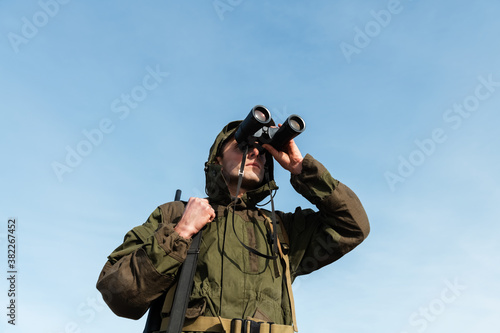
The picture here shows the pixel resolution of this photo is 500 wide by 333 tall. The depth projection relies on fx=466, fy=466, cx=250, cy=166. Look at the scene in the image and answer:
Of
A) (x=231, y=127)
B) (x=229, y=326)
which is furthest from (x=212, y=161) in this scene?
(x=229, y=326)

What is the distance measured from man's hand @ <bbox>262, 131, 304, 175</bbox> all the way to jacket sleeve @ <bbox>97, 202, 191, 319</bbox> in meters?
0.91

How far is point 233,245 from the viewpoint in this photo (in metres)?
3.29

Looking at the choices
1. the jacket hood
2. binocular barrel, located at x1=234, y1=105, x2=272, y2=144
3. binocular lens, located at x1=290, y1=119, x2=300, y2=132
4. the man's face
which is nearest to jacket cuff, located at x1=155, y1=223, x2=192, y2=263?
the jacket hood

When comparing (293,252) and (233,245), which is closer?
(233,245)

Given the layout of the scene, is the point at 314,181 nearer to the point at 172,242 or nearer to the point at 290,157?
the point at 290,157

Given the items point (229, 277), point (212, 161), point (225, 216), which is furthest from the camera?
point (212, 161)

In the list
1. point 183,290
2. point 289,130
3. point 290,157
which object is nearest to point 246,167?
point 290,157

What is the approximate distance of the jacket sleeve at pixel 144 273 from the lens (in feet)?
9.66

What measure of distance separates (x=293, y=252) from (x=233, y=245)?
507mm

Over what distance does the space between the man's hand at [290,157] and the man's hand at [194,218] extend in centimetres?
63

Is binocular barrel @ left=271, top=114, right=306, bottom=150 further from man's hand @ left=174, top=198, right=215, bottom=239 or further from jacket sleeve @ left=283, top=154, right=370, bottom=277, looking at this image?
man's hand @ left=174, top=198, right=215, bottom=239

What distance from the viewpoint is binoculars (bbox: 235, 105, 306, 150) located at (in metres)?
3.38

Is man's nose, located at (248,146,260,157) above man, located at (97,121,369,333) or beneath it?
above

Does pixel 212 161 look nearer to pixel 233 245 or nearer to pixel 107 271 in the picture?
pixel 233 245
